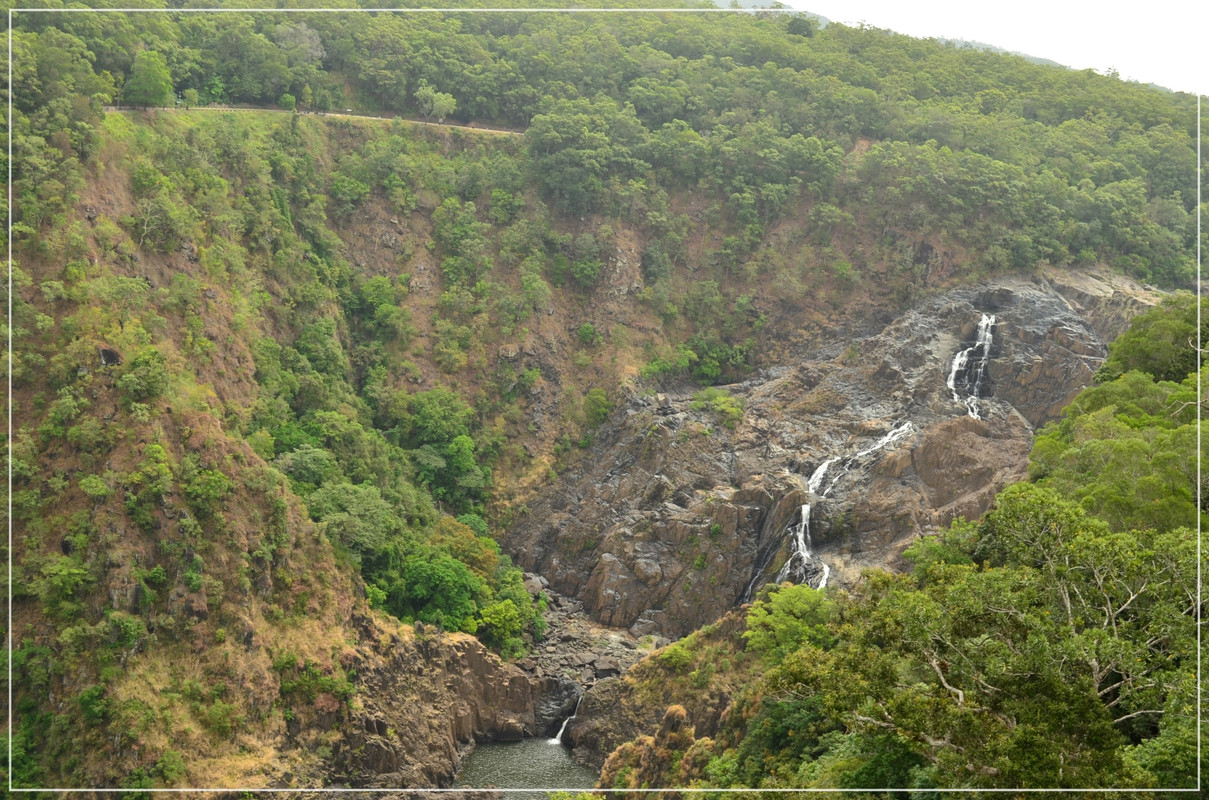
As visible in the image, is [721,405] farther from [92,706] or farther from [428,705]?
[92,706]

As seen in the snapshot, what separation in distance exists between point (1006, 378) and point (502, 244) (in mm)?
29479

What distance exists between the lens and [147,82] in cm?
6022

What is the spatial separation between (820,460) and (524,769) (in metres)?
22.0

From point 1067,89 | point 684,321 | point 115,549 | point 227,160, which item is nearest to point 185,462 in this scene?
point 115,549

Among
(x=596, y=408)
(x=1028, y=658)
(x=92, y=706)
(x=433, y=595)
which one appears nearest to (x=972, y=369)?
(x=596, y=408)

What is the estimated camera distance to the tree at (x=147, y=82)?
60156 mm

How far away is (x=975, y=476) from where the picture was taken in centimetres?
5741

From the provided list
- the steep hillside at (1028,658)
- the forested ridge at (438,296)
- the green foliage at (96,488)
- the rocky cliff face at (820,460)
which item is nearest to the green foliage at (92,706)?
the forested ridge at (438,296)

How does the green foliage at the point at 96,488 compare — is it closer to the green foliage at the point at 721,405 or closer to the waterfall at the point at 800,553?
the waterfall at the point at 800,553

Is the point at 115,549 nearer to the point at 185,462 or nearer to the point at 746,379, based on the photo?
the point at 185,462

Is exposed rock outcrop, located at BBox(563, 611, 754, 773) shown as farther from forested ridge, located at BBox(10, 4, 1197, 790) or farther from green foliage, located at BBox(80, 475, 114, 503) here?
green foliage, located at BBox(80, 475, 114, 503)

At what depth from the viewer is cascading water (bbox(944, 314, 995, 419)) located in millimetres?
64750

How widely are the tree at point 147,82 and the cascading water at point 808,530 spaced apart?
38.0 meters

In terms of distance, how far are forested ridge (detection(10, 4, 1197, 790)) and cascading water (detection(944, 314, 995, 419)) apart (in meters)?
6.24
